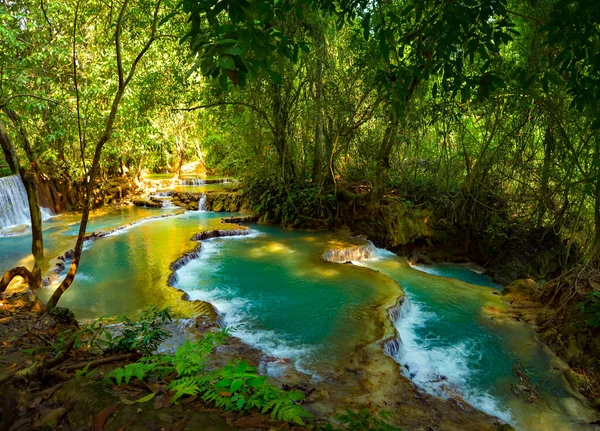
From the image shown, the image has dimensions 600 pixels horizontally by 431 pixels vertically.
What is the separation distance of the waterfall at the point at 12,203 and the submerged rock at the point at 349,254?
12012 mm

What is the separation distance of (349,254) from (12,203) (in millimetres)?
13048

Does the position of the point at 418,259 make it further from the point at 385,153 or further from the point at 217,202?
the point at 217,202

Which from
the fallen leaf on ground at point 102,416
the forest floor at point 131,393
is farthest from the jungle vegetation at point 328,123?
the fallen leaf on ground at point 102,416

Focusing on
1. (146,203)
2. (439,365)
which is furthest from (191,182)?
(439,365)

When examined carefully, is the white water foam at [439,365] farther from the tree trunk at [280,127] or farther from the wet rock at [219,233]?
the tree trunk at [280,127]

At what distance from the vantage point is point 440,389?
4.61 meters

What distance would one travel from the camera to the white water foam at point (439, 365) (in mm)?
4516

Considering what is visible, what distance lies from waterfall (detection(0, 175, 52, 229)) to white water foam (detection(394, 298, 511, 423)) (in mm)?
14450

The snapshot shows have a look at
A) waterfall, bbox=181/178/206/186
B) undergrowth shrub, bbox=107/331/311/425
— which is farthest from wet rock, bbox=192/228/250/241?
waterfall, bbox=181/178/206/186

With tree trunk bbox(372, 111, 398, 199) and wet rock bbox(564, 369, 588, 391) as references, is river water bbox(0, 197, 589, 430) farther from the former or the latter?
tree trunk bbox(372, 111, 398, 199)

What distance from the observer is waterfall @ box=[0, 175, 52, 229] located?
13.4m

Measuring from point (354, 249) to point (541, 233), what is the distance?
5331mm

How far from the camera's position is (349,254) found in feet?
32.2

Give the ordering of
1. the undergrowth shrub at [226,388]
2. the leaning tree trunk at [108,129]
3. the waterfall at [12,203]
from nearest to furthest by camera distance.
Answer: the undergrowth shrub at [226,388] → the leaning tree trunk at [108,129] → the waterfall at [12,203]
